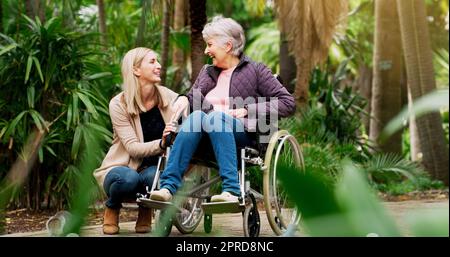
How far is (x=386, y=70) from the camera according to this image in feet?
42.6

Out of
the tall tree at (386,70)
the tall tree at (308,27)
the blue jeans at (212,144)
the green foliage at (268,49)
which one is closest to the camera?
the blue jeans at (212,144)

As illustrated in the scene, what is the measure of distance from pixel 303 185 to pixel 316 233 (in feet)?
0.18

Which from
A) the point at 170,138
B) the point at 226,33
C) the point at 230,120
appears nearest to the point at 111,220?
the point at 170,138

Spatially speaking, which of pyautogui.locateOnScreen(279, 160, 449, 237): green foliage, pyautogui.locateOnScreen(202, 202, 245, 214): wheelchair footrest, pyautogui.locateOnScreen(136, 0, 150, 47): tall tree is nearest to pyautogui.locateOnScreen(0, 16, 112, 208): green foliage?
pyautogui.locateOnScreen(136, 0, 150, 47): tall tree

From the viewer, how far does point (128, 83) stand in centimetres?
471

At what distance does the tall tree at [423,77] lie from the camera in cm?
1139

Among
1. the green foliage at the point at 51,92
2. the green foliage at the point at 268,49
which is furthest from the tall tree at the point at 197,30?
the green foliage at the point at 268,49

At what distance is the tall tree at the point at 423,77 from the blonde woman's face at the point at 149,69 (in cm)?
679

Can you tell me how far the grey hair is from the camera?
15.0 feet

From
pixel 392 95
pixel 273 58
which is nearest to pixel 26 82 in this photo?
pixel 392 95

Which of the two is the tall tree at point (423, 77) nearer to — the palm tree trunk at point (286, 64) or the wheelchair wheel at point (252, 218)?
the palm tree trunk at point (286, 64)

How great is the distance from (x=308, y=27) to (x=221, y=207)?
6689 mm

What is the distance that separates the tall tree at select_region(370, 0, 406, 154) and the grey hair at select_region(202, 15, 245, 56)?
8414 millimetres

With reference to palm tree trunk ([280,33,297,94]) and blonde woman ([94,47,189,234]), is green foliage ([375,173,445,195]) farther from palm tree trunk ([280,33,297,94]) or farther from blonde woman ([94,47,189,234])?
blonde woman ([94,47,189,234])
